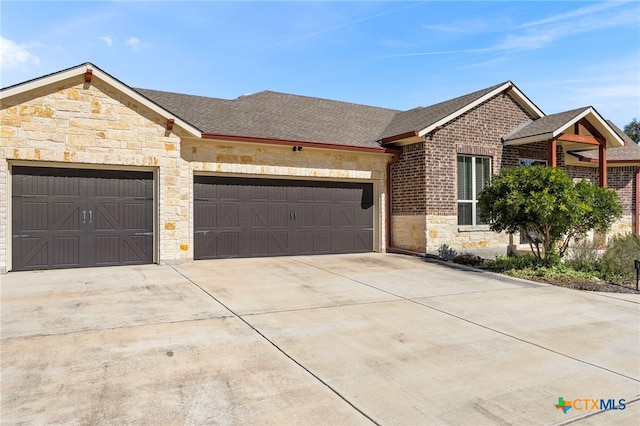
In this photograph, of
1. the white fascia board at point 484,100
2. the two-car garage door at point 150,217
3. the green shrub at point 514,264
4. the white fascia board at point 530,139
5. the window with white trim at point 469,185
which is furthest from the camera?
the window with white trim at point 469,185

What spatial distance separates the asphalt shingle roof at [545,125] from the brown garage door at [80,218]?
11.8 meters

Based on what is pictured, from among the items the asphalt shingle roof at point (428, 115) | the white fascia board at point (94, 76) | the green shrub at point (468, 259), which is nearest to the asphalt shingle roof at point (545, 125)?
the asphalt shingle roof at point (428, 115)

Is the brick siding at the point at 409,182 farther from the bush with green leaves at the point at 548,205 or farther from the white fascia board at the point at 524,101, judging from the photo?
the white fascia board at the point at 524,101

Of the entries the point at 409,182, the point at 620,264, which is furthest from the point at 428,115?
the point at 620,264

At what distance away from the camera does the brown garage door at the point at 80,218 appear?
32.7ft

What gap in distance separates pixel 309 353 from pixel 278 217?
8445 millimetres

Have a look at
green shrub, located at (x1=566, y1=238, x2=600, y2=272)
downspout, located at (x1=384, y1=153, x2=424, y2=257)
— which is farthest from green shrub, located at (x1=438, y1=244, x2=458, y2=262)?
green shrub, located at (x1=566, y1=238, x2=600, y2=272)

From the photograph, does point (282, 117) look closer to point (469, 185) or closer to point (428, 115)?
point (428, 115)

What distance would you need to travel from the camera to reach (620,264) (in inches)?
416

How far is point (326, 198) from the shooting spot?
45.5ft

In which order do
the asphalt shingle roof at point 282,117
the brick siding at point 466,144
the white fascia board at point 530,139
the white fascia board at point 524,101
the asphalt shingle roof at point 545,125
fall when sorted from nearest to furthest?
the asphalt shingle roof at point 282,117 < the brick siding at point 466,144 < the white fascia board at point 530,139 < the asphalt shingle roof at point 545,125 < the white fascia board at point 524,101

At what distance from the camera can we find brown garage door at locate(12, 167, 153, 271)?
9.97 meters

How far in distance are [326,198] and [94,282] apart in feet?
24.0

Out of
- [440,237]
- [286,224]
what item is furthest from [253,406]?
[440,237]
